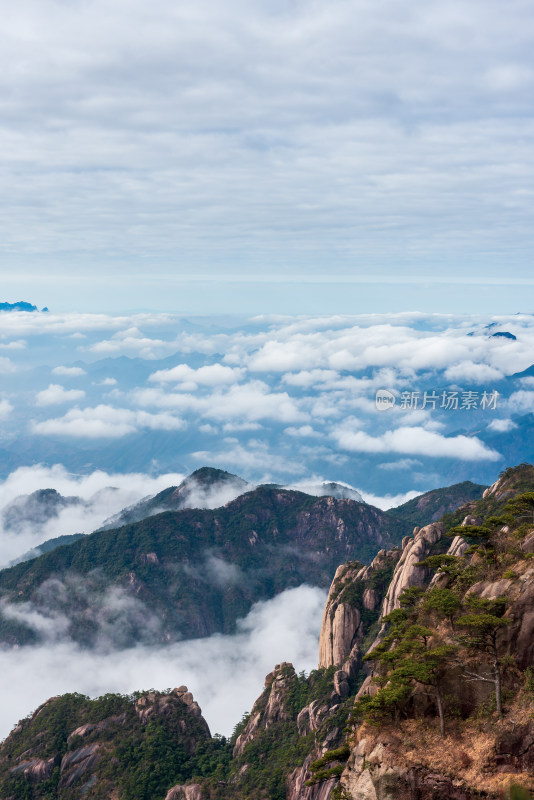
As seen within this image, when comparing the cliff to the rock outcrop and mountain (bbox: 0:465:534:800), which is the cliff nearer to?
mountain (bbox: 0:465:534:800)

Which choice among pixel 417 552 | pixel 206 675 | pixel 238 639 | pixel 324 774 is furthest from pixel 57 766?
pixel 238 639

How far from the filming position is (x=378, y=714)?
A: 38.4 meters

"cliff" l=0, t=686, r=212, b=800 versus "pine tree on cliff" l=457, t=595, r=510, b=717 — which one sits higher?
"pine tree on cliff" l=457, t=595, r=510, b=717

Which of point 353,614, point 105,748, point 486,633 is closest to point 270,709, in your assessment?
point 353,614

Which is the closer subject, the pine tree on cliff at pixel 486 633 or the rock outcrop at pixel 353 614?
the pine tree on cliff at pixel 486 633

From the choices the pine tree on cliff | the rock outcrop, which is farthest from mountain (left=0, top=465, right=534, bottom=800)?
the rock outcrop

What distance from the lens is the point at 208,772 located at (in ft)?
309

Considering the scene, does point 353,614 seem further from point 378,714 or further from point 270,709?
point 378,714

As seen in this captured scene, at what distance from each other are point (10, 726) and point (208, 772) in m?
96.8

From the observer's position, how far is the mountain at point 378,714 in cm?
3466

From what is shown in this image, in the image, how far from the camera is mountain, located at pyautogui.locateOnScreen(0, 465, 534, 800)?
114ft

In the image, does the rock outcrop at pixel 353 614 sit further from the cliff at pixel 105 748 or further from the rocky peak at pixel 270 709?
the cliff at pixel 105 748

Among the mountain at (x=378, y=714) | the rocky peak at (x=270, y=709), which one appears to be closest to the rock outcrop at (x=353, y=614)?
the mountain at (x=378, y=714)

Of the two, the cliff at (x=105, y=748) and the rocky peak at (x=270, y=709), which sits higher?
the rocky peak at (x=270, y=709)
